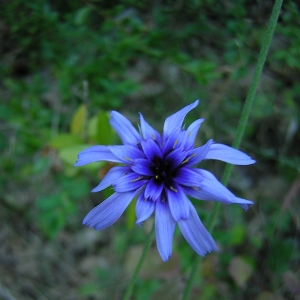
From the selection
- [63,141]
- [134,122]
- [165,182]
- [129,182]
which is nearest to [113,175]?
[129,182]

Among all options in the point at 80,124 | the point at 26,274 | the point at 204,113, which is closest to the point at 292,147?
the point at 204,113

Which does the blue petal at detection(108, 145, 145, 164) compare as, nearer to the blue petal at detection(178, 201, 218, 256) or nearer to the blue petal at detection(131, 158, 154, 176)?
the blue petal at detection(131, 158, 154, 176)

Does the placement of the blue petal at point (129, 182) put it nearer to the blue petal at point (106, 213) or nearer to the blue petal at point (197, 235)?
the blue petal at point (106, 213)

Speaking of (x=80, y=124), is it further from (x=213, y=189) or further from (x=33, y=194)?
(x=213, y=189)

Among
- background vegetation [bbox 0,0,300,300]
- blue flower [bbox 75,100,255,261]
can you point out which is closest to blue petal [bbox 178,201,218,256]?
blue flower [bbox 75,100,255,261]

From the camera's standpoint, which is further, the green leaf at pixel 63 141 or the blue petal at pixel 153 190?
the green leaf at pixel 63 141

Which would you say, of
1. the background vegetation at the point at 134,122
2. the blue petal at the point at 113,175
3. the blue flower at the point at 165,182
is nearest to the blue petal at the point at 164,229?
the blue flower at the point at 165,182
